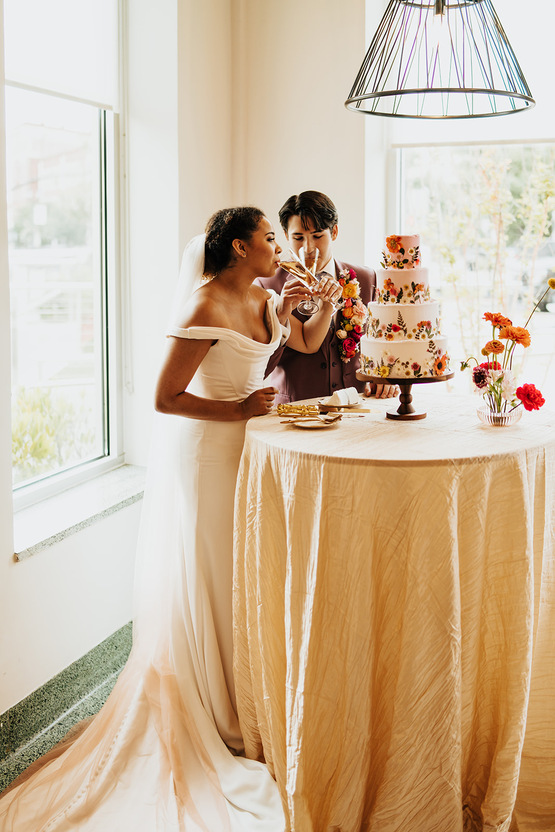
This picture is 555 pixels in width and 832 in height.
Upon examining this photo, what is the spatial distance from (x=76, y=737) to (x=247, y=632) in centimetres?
77

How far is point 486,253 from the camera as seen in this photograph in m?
3.71

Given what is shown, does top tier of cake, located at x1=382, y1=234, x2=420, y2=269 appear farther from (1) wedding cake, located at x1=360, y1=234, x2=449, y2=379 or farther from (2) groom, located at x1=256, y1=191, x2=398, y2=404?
(2) groom, located at x1=256, y1=191, x2=398, y2=404

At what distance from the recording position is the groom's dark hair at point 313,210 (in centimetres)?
275

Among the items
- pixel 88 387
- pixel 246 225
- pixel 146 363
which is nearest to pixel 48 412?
pixel 88 387

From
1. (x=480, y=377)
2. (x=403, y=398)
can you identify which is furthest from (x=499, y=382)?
(x=403, y=398)

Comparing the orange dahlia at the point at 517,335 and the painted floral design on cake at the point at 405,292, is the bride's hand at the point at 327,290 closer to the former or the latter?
the painted floral design on cake at the point at 405,292

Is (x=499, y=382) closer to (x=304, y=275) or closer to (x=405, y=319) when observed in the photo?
(x=405, y=319)

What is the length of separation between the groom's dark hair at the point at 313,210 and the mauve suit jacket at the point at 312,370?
228 mm

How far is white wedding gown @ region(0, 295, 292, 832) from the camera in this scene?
225cm

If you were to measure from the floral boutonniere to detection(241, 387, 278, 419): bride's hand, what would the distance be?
0.51 meters

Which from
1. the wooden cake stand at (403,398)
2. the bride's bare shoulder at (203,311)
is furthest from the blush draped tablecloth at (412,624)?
the bride's bare shoulder at (203,311)

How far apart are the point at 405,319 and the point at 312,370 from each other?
672 mm

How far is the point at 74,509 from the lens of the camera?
303 cm

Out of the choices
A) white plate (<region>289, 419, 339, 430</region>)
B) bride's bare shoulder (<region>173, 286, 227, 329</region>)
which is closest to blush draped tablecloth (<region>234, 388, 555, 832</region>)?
white plate (<region>289, 419, 339, 430</region>)
